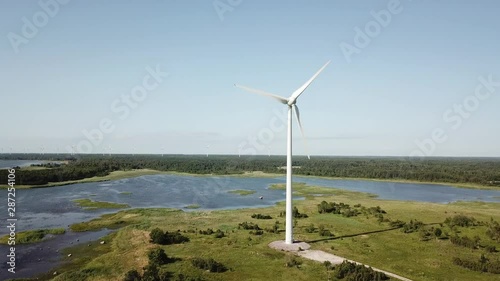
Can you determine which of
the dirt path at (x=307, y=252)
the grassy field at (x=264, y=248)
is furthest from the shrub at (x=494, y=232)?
the dirt path at (x=307, y=252)

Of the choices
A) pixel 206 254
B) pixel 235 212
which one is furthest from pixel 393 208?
pixel 206 254

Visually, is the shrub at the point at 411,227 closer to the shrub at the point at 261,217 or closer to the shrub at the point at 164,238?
the shrub at the point at 261,217

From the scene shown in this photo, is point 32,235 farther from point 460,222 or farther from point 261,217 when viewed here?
point 460,222

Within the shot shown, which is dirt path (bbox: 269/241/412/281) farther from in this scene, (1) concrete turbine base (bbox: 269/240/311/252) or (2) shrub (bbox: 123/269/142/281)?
(2) shrub (bbox: 123/269/142/281)

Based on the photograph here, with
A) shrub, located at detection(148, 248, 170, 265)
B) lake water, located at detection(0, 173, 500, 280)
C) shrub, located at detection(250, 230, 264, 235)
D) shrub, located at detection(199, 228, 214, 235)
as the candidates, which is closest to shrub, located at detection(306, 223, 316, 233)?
shrub, located at detection(250, 230, 264, 235)

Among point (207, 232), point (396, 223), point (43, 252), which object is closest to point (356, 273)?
point (207, 232)
